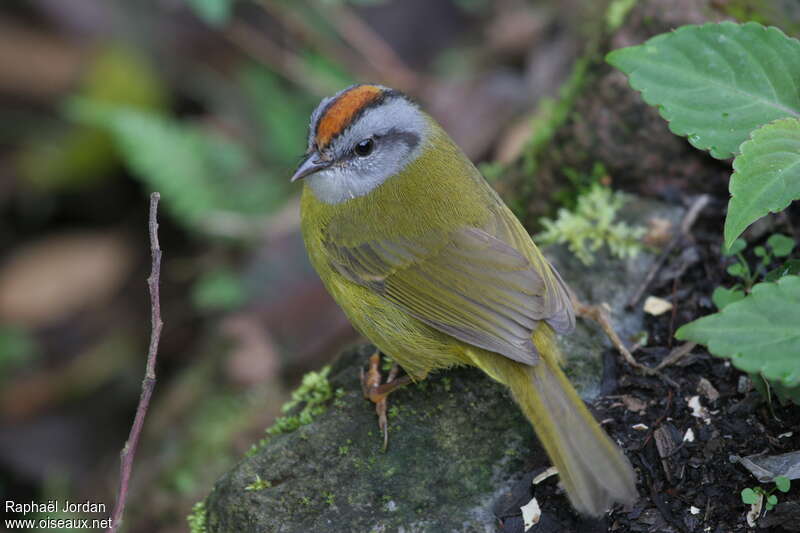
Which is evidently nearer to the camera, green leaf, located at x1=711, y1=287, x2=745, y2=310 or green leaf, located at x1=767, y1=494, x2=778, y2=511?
green leaf, located at x1=767, y1=494, x2=778, y2=511

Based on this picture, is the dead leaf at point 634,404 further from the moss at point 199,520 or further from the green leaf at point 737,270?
the moss at point 199,520

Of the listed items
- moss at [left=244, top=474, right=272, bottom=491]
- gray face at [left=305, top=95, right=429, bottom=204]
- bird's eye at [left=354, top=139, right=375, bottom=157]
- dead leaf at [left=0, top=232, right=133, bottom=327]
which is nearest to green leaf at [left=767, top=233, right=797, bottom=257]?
gray face at [left=305, top=95, right=429, bottom=204]

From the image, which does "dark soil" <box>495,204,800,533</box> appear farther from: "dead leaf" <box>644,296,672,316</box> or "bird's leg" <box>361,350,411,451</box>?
"bird's leg" <box>361,350,411,451</box>

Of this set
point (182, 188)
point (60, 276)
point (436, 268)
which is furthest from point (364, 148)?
point (60, 276)

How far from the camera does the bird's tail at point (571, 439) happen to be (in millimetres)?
2320

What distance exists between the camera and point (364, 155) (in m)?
3.35

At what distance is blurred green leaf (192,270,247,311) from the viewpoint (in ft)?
16.9

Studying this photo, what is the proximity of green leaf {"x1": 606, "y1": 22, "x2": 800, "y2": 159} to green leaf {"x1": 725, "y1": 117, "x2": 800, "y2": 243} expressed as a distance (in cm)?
18

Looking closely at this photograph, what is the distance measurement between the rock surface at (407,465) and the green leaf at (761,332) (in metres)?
0.79

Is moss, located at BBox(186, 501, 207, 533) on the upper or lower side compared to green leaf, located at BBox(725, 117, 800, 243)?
lower

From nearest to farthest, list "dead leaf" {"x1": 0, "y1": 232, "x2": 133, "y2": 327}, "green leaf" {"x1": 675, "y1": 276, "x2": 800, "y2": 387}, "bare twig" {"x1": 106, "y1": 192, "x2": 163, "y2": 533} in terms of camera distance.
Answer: "green leaf" {"x1": 675, "y1": 276, "x2": 800, "y2": 387}, "bare twig" {"x1": 106, "y1": 192, "x2": 163, "y2": 533}, "dead leaf" {"x1": 0, "y1": 232, "x2": 133, "y2": 327}

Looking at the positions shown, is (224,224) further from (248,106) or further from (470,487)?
(470,487)

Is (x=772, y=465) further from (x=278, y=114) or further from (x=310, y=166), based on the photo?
(x=278, y=114)

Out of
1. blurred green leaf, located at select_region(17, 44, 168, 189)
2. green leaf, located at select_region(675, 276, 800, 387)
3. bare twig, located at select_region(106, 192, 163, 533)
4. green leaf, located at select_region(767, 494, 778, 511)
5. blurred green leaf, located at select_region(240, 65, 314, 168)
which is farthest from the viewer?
blurred green leaf, located at select_region(17, 44, 168, 189)
